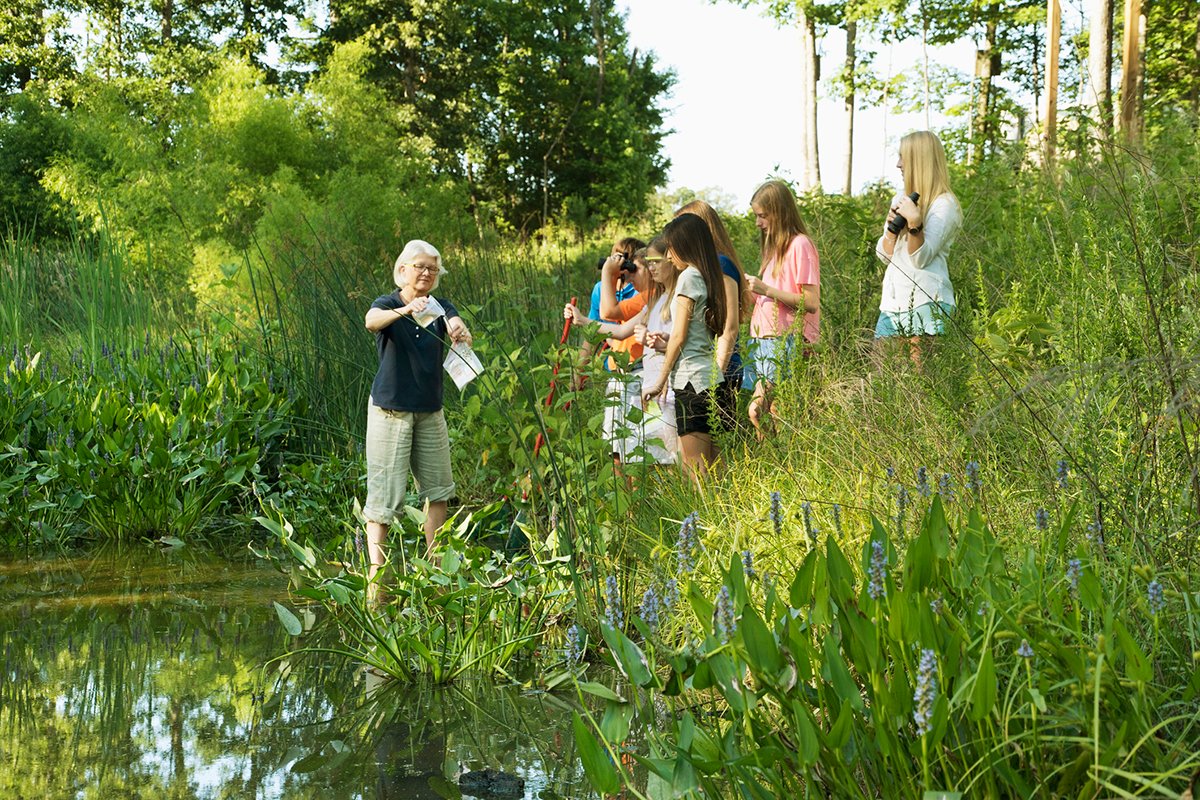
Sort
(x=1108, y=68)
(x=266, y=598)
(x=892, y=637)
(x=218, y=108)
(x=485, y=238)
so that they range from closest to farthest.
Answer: (x=892, y=637)
(x=266, y=598)
(x=485, y=238)
(x=1108, y=68)
(x=218, y=108)

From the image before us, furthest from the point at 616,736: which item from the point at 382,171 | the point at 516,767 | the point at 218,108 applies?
the point at 382,171

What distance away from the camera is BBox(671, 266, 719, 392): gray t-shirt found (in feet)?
17.8

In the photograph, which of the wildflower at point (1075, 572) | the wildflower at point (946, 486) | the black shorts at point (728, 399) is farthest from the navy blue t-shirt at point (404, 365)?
the wildflower at point (1075, 572)

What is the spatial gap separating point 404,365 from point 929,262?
A: 2.49 metres

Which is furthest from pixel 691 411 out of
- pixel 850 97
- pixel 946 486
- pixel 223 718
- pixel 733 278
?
pixel 850 97

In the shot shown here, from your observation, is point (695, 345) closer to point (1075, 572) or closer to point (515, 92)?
point (1075, 572)

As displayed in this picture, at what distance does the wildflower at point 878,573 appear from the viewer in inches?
86.6

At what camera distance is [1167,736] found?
2229mm

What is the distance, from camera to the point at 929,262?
217 inches

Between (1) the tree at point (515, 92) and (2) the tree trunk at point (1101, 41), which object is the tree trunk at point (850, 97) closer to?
(1) the tree at point (515, 92)

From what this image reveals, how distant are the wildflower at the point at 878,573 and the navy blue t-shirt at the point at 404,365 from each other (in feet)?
10.8

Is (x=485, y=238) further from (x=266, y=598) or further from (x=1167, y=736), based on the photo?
(x=1167, y=736)

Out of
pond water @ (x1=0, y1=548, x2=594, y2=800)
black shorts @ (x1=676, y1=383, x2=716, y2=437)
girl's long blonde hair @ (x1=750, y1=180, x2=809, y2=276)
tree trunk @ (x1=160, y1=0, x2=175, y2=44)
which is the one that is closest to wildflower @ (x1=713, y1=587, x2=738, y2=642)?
pond water @ (x1=0, y1=548, x2=594, y2=800)

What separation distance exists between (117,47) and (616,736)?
36.5 metres
